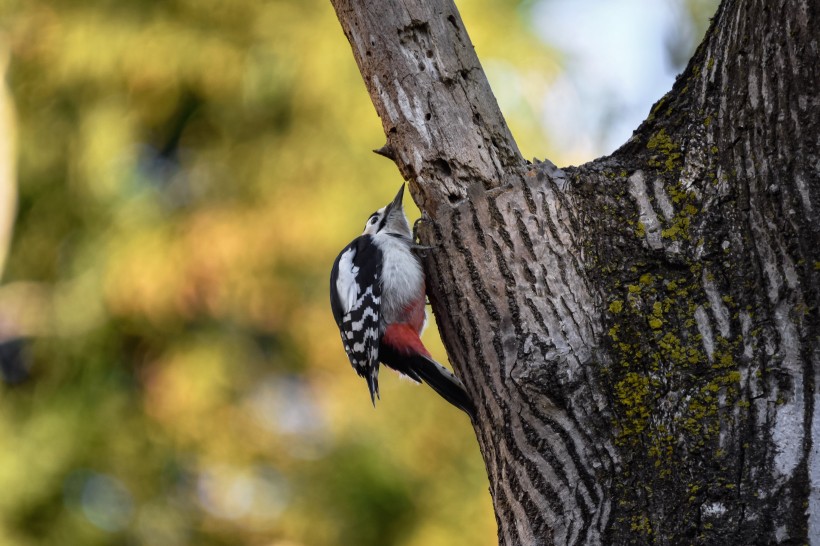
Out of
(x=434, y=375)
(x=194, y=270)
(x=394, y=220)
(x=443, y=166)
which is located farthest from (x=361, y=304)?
(x=194, y=270)

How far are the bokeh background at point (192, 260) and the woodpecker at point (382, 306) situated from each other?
1.57 meters

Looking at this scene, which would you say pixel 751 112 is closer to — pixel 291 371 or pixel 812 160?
pixel 812 160

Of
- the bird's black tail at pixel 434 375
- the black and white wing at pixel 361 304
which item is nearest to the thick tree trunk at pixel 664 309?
the bird's black tail at pixel 434 375

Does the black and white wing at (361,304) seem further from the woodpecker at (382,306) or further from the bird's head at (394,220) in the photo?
the bird's head at (394,220)

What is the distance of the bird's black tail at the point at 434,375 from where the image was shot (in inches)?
107

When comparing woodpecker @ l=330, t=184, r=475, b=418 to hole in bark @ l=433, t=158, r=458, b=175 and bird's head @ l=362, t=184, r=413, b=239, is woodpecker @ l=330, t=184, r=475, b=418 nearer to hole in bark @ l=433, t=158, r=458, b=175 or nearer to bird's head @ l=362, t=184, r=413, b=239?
bird's head @ l=362, t=184, r=413, b=239

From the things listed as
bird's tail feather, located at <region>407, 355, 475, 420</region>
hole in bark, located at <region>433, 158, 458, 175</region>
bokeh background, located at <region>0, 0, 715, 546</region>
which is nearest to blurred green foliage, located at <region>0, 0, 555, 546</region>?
bokeh background, located at <region>0, 0, 715, 546</region>

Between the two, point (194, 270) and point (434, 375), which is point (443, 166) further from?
point (194, 270)

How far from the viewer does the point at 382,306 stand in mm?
3670

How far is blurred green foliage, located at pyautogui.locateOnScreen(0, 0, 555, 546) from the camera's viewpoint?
225 inches

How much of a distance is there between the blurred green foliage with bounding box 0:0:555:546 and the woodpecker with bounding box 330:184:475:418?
5.25 feet

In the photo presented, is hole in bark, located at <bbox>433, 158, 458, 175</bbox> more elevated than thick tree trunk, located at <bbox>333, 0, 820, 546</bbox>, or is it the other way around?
hole in bark, located at <bbox>433, 158, 458, 175</bbox>

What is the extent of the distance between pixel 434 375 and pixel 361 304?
646 mm

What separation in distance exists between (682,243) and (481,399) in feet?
2.16
